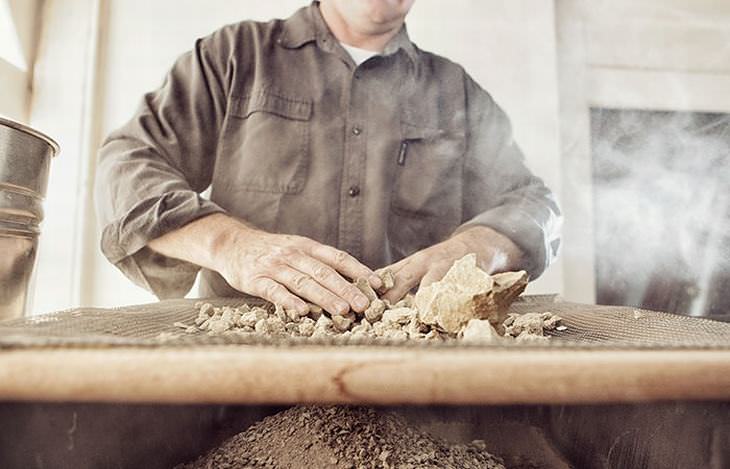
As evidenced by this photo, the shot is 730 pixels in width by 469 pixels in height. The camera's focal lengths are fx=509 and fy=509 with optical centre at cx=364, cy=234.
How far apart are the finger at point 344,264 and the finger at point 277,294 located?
0.09 metres

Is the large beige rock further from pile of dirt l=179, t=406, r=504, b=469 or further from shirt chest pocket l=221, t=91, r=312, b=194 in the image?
shirt chest pocket l=221, t=91, r=312, b=194

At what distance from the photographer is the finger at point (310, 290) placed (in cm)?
74

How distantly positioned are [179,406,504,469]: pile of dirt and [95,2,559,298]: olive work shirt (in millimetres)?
476

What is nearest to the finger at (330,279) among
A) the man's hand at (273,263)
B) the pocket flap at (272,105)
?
the man's hand at (273,263)

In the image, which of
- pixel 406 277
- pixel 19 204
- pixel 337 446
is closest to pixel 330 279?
pixel 406 277

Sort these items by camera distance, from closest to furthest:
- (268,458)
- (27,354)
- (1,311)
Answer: (27,354), (268,458), (1,311)

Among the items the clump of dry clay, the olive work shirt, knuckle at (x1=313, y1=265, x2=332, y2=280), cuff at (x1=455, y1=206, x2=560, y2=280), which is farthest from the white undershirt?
the clump of dry clay

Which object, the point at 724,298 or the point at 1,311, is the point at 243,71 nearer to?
the point at 1,311

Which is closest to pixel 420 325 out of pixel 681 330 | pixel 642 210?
pixel 681 330

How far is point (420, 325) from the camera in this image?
65 centimetres

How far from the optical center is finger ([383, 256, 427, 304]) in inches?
33.4

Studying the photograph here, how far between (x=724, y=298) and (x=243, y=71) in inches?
48.4

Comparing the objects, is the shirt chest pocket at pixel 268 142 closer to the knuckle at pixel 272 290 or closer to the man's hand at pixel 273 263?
the man's hand at pixel 273 263

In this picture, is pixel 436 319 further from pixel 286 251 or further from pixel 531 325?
pixel 286 251
